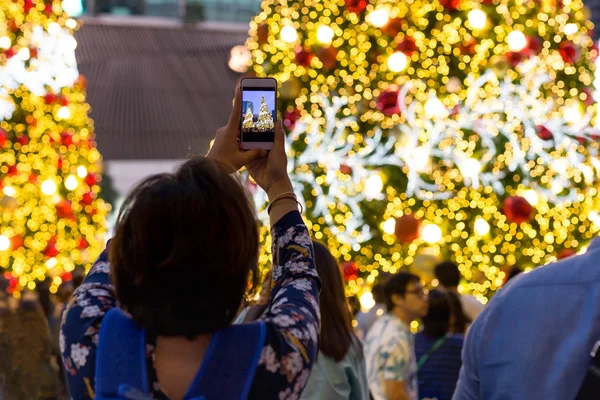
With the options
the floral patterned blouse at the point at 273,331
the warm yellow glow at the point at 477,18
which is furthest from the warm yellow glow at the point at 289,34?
the floral patterned blouse at the point at 273,331

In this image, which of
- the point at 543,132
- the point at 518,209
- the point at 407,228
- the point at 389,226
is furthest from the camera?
the point at 543,132

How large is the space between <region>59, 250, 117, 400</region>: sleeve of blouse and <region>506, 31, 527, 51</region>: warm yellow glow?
8.13 m

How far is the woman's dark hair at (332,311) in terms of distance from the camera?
12.7 ft

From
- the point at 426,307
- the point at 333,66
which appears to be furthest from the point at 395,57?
the point at 426,307

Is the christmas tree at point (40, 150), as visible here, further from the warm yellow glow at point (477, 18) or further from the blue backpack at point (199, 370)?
the blue backpack at point (199, 370)

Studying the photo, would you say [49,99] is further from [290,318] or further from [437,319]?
[290,318]

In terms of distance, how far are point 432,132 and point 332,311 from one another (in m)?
5.80

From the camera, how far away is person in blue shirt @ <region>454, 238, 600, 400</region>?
5.98 feet

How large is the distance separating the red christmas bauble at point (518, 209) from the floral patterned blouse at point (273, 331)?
23.9 feet

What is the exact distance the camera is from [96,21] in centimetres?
1998

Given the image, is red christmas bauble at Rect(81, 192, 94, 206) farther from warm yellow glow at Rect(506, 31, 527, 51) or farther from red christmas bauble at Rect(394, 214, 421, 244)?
warm yellow glow at Rect(506, 31, 527, 51)

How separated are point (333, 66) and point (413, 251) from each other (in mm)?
1895

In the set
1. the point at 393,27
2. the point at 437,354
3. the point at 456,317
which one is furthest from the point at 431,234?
the point at 437,354

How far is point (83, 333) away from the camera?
188cm
